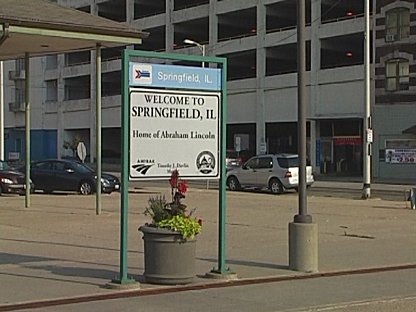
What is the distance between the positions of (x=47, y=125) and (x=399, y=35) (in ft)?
146

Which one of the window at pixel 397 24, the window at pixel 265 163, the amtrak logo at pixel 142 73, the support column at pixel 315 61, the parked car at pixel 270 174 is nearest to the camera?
the amtrak logo at pixel 142 73

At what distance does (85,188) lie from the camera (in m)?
32.8

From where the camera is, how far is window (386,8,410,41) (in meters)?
50.2

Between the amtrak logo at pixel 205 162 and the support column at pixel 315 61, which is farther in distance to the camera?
the support column at pixel 315 61

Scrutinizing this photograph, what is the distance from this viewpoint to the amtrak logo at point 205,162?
11680mm

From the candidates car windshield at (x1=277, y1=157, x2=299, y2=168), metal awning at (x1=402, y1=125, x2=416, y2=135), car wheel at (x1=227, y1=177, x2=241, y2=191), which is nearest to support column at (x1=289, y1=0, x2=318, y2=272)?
car windshield at (x1=277, y1=157, x2=299, y2=168)

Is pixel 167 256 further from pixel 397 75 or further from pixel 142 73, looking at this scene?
pixel 397 75

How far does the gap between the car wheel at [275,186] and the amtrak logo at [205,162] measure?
2520cm

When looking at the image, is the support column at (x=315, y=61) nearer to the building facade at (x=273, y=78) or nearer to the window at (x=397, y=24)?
the building facade at (x=273, y=78)

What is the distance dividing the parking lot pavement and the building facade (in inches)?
951

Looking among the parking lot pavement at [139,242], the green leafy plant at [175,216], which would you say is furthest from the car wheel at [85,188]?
the green leafy plant at [175,216]

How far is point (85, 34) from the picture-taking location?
2097cm

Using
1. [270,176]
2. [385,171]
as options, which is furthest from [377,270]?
[385,171]

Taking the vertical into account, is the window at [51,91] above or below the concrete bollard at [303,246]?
above
